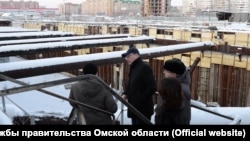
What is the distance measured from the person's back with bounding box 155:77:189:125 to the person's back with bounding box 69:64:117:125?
55 centimetres

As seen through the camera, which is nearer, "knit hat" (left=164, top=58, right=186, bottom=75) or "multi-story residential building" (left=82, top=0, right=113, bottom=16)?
"knit hat" (left=164, top=58, right=186, bottom=75)

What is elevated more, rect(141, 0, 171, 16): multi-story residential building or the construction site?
rect(141, 0, 171, 16): multi-story residential building

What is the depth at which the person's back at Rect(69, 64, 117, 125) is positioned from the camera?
3031mm

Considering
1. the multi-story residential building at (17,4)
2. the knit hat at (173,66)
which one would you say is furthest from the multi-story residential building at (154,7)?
the multi-story residential building at (17,4)

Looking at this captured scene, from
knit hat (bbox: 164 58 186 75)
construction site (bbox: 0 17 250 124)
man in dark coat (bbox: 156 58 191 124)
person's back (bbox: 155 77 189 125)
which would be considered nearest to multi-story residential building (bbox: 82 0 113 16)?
construction site (bbox: 0 17 250 124)

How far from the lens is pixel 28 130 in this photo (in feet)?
7.81

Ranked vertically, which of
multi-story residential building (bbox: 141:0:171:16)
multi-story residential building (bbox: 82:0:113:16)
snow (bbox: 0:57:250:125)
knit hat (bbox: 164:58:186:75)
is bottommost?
snow (bbox: 0:57:250:125)

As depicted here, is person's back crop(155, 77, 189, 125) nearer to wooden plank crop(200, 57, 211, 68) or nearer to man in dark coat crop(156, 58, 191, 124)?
man in dark coat crop(156, 58, 191, 124)

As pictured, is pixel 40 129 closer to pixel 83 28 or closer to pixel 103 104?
pixel 103 104

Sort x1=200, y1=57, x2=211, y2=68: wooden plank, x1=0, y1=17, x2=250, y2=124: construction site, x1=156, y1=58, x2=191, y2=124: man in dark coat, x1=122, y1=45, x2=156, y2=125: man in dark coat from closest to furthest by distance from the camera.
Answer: x1=156, y1=58, x2=191, y2=124: man in dark coat → x1=122, y1=45, x2=156, y2=125: man in dark coat → x1=0, y1=17, x2=250, y2=124: construction site → x1=200, y1=57, x2=211, y2=68: wooden plank

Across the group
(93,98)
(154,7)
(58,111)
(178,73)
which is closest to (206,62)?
(58,111)

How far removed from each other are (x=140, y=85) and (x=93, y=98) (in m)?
0.66

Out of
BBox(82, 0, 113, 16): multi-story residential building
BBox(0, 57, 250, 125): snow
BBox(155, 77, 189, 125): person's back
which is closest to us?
BBox(155, 77, 189, 125): person's back

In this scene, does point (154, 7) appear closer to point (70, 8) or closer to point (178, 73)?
point (178, 73)
